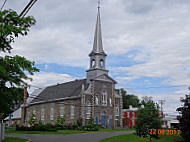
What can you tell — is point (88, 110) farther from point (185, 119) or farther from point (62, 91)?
point (185, 119)

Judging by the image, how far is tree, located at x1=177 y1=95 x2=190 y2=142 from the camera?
13.9 m

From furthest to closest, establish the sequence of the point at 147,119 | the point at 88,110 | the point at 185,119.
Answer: the point at 88,110 → the point at 147,119 → the point at 185,119

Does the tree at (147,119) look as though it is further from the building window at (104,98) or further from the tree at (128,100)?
the tree at (128,100)

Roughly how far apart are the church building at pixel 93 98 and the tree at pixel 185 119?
28666 millimetres

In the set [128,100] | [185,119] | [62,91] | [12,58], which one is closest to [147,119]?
[185,119]

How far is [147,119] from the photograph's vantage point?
18.6 meters

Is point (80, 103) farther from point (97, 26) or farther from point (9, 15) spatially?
point (9, 15)

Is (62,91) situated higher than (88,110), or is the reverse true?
(62,91)

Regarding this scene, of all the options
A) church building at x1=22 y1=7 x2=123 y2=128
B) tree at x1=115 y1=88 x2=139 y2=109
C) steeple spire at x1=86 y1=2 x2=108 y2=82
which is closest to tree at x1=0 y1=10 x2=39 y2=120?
church building at x1=22 y1=7 x2=123 y2=128

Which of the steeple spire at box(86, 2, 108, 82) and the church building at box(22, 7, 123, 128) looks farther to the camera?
Answer: the steeple spire at box(86, 2, 108, 82)

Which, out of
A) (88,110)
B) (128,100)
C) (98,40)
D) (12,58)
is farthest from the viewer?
(128,100)

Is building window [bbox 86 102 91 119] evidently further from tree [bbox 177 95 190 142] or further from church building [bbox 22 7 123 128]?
tree [bbox 177 95 190 142]

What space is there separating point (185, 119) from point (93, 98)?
32564 mm

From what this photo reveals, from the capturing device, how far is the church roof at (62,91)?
1922 inches
